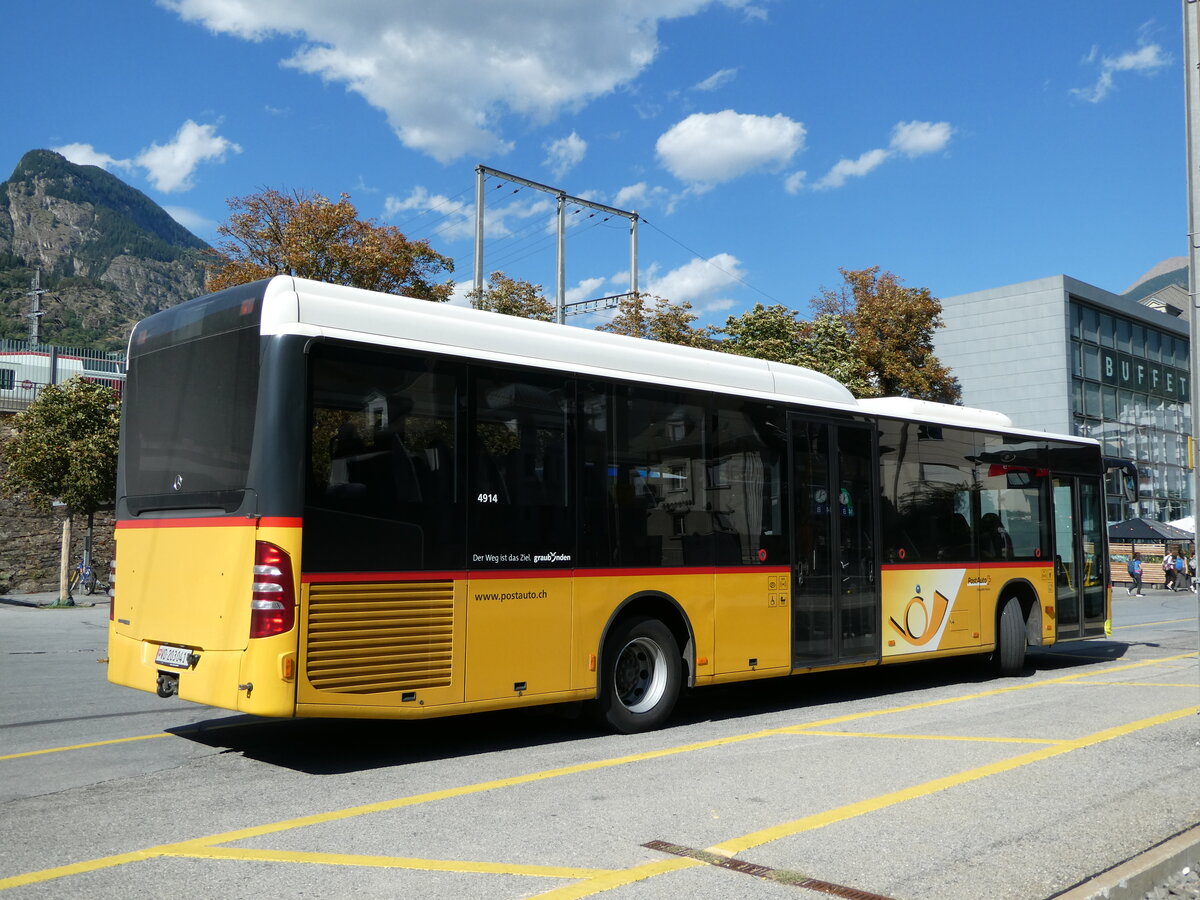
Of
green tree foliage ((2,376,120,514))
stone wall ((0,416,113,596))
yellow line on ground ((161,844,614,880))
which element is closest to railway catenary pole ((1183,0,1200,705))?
yellow line on ground ((161,844,614,880))

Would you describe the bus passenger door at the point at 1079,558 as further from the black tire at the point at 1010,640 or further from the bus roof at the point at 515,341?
the bus roof at the point at 515,341

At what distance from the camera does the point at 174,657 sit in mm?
7512

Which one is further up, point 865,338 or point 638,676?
point 865,338

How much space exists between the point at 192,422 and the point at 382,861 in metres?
3.84

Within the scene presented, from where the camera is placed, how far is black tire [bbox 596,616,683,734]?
8898 millimetres

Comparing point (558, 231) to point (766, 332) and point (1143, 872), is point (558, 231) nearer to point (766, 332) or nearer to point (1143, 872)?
point (766, 332)

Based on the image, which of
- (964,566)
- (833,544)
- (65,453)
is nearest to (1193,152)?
(833,544)

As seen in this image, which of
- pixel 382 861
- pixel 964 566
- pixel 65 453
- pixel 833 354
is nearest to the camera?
pixel 382 861

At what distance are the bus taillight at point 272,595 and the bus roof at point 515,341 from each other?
4.81ft

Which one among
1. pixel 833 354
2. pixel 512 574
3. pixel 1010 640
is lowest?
pixel 1010 640

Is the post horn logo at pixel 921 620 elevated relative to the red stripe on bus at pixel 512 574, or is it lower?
lower

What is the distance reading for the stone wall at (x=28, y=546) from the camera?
32062mm

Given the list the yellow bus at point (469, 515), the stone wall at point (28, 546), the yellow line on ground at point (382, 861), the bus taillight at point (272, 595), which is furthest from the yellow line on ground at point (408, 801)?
the stone wall at point (28, 546)

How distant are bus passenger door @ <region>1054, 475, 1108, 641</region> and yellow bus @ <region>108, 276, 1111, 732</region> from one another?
3.87 m
